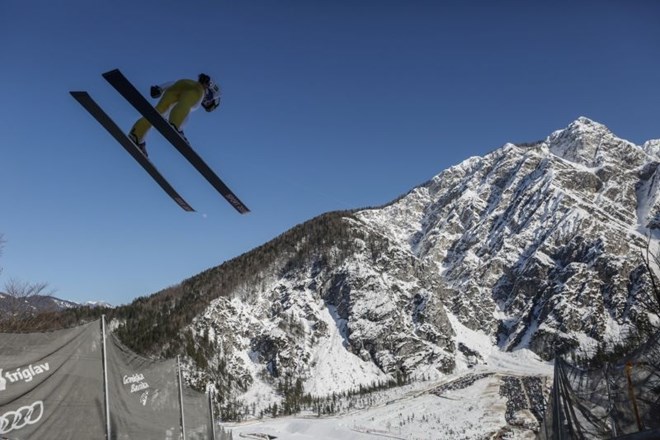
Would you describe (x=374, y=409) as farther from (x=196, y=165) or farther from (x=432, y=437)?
(x=196, y=165)

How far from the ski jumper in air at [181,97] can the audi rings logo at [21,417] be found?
536 centimetres

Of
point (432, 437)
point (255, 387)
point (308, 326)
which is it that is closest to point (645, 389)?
point (432, 437)

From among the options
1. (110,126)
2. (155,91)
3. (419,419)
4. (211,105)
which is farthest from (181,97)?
(419,419)

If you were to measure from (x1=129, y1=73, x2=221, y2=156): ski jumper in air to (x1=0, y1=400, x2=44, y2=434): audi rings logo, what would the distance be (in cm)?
536

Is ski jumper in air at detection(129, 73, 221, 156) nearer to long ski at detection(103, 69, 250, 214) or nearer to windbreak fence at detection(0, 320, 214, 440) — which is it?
long ski at detection(103, 69, 250, 214)

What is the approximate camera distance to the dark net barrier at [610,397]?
7.58 meters

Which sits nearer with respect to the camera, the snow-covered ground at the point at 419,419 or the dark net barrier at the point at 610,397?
the dark net barrier at the point at 610,397

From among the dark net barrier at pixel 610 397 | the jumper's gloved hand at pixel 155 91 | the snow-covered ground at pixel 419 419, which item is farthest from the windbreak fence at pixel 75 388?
the snow-covered ground at pixel 419 419

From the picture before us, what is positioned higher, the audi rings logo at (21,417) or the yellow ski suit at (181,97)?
the yellow ski suit at (181,97)

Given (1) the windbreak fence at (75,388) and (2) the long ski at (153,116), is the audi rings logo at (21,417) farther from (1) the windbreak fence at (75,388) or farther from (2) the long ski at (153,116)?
(2) the long ski at (153,116)

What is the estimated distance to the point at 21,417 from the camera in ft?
20.1

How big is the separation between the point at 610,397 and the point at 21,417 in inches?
350

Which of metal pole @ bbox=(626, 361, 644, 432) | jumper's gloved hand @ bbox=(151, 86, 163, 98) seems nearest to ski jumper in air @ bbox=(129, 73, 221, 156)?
jumper's gloved hand @ bbox=(151, 86, 163, 98)

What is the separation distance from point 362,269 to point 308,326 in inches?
1156
